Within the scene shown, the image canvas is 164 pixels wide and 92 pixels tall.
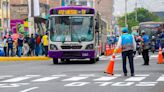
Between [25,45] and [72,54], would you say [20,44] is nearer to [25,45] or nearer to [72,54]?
[25,45]

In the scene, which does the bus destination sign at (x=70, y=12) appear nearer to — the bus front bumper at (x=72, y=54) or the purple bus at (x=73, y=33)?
the purple bus at (x=73, y=33)

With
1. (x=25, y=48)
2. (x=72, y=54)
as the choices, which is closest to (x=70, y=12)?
(x=72, y=54)

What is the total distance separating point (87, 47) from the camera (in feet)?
103

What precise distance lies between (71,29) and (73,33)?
0.85 ft

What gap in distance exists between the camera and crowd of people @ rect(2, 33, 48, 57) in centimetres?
4056

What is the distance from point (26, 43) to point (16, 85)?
25.0 m

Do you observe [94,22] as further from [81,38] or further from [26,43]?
[26,43]

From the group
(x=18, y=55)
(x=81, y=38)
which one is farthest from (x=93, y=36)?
(x=18, y=55)

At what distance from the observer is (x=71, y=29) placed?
31750mm

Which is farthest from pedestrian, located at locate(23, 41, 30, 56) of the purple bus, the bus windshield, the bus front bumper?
the bus front bumper

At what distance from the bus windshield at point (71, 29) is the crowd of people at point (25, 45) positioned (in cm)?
825

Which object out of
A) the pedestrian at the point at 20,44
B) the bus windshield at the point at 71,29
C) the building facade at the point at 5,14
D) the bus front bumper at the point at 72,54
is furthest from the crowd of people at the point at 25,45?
the building facade at the point at 5,14

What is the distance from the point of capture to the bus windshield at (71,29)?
103 feet

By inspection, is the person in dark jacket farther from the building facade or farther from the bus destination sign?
the building facade
